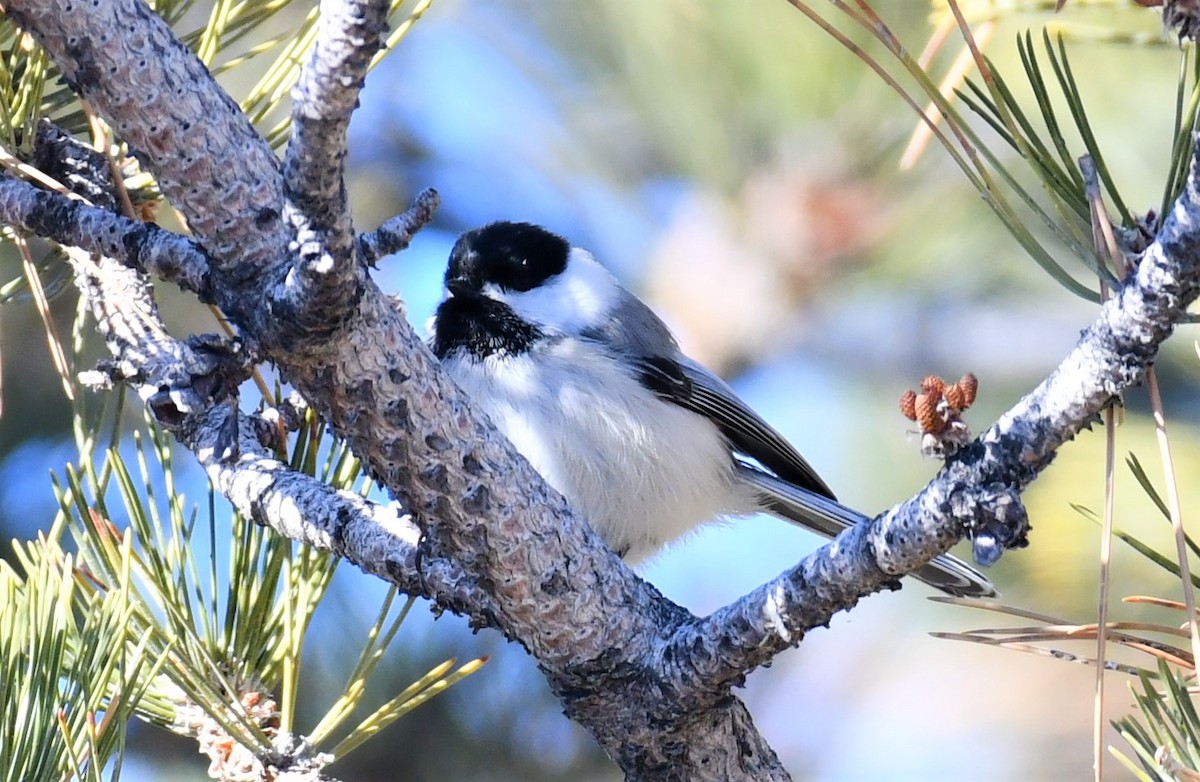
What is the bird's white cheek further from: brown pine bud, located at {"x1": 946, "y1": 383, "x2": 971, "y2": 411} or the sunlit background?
brown pine bud, located at {"x1": 946, "y1": 383, "x2": 971, "y2": 411}

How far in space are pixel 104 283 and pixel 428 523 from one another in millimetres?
447

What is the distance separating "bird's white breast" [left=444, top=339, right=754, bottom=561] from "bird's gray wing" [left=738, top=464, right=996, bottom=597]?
104mm

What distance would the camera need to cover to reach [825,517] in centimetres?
166

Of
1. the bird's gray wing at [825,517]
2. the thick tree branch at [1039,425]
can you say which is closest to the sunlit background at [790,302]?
the bird's gray wing at [825,517]

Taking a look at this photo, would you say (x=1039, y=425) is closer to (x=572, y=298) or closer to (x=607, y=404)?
(x=607, y=404)

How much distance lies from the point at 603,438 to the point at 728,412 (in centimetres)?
28

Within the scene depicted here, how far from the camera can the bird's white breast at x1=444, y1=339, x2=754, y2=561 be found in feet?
4.86

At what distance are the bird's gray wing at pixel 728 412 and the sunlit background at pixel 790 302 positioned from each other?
128 mm

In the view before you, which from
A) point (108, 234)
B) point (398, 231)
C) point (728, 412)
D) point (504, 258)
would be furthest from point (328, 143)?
point (728, 412)

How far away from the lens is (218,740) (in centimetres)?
98

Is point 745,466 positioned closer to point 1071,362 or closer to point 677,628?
point 677,628

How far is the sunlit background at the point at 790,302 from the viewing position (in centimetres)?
149

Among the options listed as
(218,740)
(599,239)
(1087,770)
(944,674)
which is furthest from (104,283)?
(944,674)

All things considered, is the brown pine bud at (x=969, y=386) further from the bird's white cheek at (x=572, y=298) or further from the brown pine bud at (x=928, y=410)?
the bird's white cheek at (x=572, y=298)
